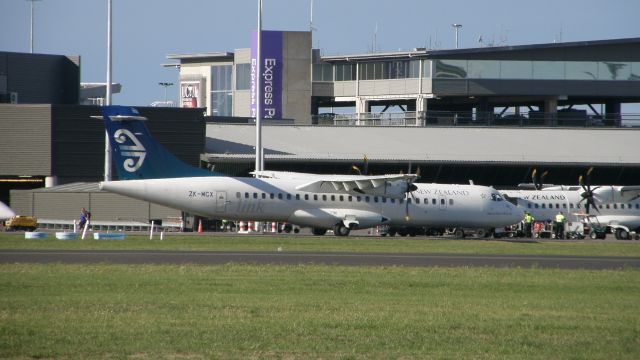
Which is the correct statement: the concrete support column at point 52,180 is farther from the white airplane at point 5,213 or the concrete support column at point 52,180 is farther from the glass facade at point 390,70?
the white airplane at point 5,213

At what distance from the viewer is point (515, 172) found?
78375mm

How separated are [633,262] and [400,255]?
9241 mm

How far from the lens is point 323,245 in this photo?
44.8m


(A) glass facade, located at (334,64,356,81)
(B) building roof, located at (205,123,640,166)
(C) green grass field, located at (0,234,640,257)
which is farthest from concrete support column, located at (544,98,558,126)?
(C) green grass field, located at (0,234,640,257)

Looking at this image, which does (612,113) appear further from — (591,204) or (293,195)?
(293,195)

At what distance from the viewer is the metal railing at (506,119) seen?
290 ft

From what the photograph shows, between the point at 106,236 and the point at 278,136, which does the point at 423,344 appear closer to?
the point at 106,236

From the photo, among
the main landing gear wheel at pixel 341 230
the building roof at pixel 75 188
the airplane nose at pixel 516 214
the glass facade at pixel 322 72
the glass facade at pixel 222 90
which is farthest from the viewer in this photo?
the glass facade at pixel 222 90

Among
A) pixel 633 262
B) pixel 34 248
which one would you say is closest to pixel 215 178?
pixel 34 248

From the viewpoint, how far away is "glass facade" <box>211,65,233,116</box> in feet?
352

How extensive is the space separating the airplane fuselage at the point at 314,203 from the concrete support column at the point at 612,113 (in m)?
35.1

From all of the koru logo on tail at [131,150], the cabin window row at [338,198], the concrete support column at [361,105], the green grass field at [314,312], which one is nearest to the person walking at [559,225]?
the cabin window row at [338,198]

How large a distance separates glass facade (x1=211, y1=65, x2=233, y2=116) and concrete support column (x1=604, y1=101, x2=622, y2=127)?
132 feet

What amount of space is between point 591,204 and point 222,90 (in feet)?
184
